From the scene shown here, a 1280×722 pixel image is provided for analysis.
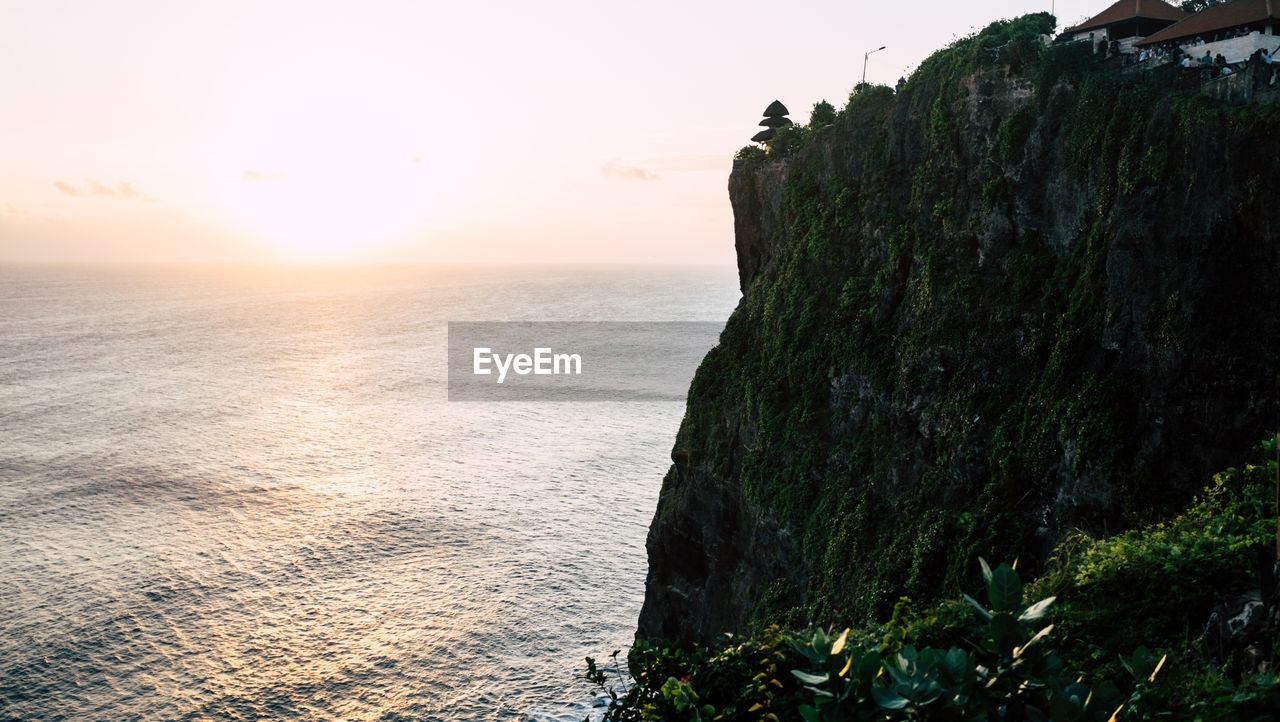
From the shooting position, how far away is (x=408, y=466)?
239ft

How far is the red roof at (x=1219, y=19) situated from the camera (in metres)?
26.2

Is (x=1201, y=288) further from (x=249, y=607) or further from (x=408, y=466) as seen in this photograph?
(x=408, y=466)

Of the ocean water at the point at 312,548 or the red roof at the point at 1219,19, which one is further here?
the ocean water at the point at 312,548

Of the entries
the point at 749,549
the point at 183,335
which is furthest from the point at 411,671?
the point at 183,335

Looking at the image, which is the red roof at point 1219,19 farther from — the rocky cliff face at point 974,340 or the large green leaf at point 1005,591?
the large green leaf at point 1005,591

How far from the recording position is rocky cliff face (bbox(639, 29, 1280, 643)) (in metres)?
21.1

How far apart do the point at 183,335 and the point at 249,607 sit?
123m

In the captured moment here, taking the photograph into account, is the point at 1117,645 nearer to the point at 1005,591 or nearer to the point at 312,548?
the point at 1005,591

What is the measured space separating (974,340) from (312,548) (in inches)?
1740

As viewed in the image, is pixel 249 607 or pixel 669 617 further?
pixel 249 607

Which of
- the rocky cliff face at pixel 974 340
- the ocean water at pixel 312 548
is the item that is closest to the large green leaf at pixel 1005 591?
the rocky cliff face at pixel 974 340

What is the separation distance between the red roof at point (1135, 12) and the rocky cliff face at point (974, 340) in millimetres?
6835

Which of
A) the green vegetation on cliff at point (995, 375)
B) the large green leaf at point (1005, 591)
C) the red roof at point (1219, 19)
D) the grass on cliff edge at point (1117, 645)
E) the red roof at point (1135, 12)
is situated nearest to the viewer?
the large green leaf at point (1005, 591)

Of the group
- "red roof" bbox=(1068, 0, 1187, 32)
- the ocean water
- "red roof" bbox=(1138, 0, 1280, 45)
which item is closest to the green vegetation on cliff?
"red roof" bbox=(1138, 0, 1280, 45)
